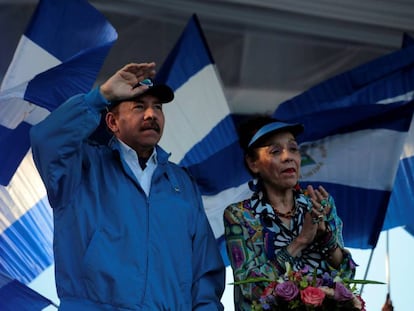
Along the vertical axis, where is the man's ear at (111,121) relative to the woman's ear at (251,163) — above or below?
Answer: above

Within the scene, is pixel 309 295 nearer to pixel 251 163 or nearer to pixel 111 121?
pixel 251 163

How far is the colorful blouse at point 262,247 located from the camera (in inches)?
109

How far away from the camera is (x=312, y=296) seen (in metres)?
2.46

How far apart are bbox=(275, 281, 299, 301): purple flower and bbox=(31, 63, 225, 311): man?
0.33 m

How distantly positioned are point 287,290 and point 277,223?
0.43 m

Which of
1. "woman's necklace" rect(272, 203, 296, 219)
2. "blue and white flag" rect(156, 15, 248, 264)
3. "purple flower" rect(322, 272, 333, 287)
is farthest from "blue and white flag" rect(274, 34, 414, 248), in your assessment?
"purple flower" rect(322, 272, 333, 287)

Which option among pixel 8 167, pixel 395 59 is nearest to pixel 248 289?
pixel 8 167

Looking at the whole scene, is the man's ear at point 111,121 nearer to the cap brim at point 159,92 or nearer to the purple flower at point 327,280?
the cap brim at point 159,92

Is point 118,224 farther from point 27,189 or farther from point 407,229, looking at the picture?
point 407,229

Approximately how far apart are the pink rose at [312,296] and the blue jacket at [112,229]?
1.33 ft

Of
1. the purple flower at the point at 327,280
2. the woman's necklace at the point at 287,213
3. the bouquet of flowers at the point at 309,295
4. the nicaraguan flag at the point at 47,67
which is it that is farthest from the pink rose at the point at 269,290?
the nicaraguan flag at the point at 47,67

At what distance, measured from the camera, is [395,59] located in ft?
14.1

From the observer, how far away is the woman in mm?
2793

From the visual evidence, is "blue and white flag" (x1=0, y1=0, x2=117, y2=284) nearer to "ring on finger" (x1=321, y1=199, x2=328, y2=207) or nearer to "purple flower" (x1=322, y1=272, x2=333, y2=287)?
"ring on finger" (x1=321, y1=199, x2=328, y2=207)
